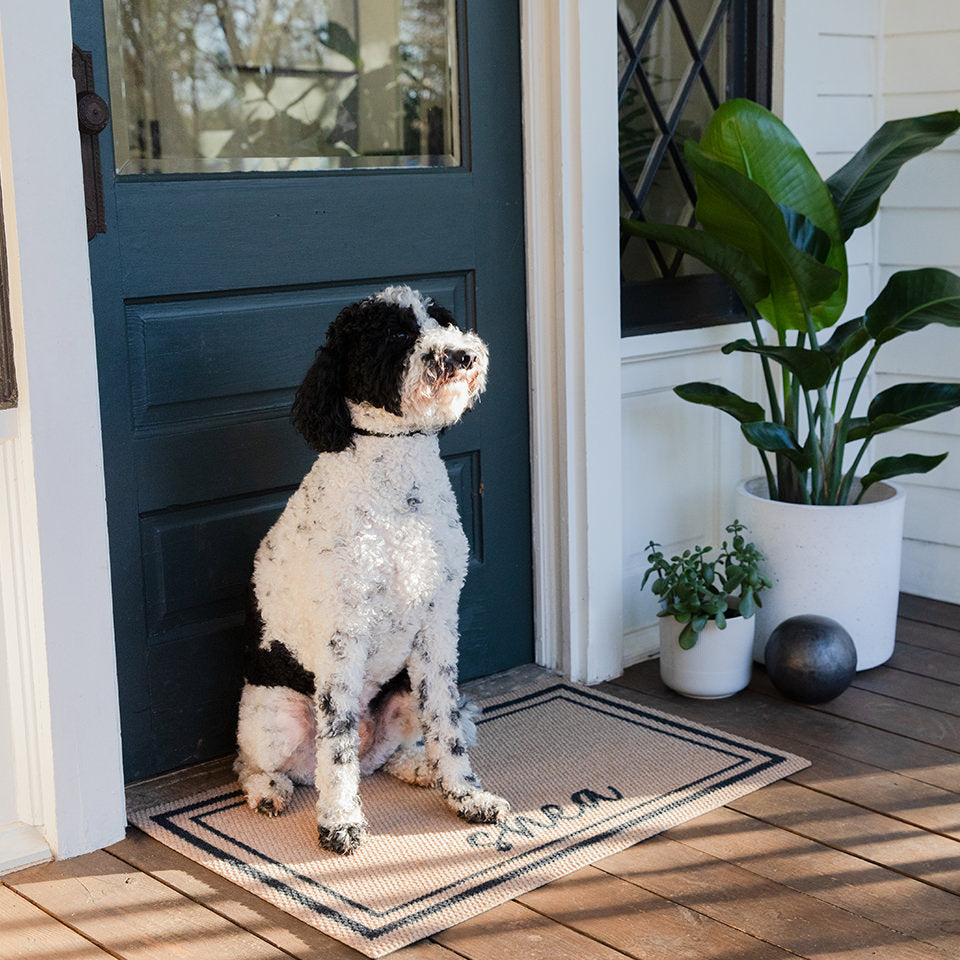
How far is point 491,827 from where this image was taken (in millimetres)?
2324

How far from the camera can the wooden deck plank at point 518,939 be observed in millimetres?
1928

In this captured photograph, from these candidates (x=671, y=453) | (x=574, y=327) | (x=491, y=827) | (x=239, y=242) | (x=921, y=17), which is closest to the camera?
(x=491, y=827)

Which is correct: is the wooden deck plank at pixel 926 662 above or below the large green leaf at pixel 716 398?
below

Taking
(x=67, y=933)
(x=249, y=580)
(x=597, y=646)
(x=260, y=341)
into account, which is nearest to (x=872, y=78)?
(x=597, y=646)

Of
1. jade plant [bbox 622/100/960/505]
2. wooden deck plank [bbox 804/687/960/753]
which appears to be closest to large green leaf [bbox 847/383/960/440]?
jade plant [bbox 622/100/960/505]

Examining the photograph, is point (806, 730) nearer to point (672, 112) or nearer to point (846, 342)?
point (846, 342)

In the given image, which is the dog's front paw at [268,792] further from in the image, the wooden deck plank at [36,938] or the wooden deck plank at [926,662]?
the wooden deck plank at [926,662]

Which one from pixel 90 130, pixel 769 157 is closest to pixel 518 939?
pixel 90 130

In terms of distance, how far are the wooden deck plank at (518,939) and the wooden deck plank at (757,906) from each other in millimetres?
197

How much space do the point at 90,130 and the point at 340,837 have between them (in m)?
1.31

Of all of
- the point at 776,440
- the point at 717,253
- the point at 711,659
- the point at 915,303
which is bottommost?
the point at 711,659

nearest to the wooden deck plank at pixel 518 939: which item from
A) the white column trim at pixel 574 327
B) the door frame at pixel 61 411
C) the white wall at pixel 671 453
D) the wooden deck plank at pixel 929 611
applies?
the door frame at pixel 61 411

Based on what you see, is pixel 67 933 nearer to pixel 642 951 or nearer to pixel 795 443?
pixel 642 951

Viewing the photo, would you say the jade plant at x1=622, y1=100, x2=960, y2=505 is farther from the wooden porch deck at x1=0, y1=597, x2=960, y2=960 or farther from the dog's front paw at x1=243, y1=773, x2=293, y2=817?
the dog's front paw at x1=243, y1=773, x2=293, y2=817
